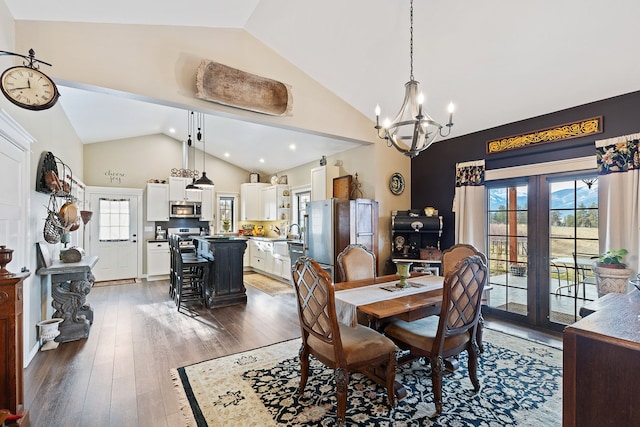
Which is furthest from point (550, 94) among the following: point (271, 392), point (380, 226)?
point (271, 392)

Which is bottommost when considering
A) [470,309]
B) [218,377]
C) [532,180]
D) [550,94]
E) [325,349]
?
[218,377]

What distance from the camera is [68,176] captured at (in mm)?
4242

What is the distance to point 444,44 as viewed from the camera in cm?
307

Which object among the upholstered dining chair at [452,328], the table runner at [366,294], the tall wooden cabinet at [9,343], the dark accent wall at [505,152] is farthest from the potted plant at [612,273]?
the tall wooden cabinet at [9,343]

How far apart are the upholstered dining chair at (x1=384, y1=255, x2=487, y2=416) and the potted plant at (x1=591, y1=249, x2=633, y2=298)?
1669mm

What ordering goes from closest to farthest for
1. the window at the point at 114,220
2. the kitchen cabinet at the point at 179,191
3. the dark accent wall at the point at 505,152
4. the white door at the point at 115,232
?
the dark accent wall at the point at 505,152 < the white door at the point at 115,232 < the window at the point at 114,220 < the kitchen cabinet at the point at 179,191

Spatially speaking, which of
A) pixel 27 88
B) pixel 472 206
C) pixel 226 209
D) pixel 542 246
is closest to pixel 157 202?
pixel 226 209

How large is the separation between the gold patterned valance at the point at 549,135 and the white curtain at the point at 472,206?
0.30 metres

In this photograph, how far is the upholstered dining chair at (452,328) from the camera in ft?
6.76

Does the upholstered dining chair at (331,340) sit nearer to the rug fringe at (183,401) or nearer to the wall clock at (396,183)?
the rug fringe at (183,401)

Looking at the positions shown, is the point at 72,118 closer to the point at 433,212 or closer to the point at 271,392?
the point at 271,392

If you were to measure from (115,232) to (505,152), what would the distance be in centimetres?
772

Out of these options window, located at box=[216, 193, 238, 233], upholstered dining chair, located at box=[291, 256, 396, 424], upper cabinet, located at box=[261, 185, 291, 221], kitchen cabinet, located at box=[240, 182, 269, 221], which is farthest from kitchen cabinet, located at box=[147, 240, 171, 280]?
upholstered dining chair, located at box=[291, 256, 396, 424]

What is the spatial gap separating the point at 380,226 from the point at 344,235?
656mm
